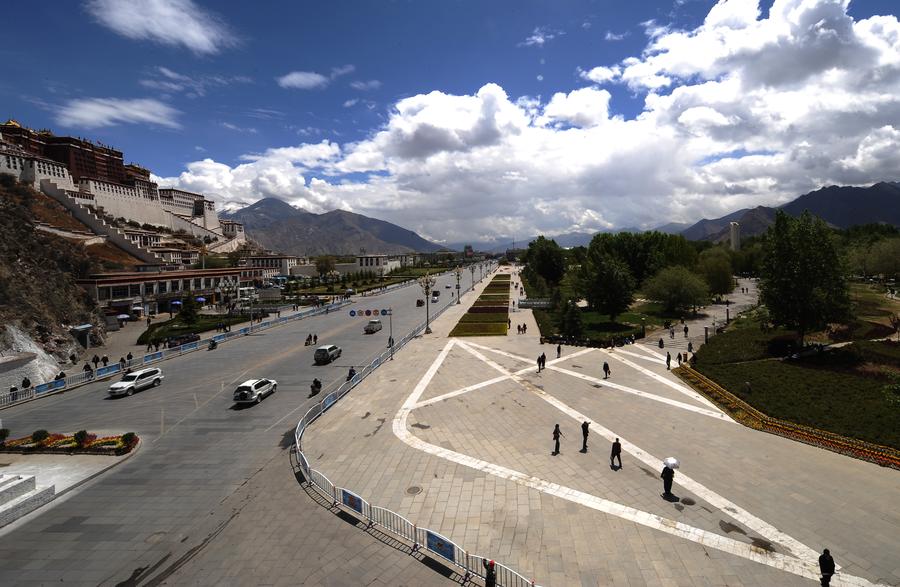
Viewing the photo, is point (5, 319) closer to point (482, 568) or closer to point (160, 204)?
point (482, 568)

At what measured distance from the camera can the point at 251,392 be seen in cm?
2253

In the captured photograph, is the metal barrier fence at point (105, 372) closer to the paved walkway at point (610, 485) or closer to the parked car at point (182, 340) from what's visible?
the parked car at point (182, 340)

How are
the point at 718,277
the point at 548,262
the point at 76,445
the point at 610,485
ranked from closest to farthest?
1. the point at 610,485
2. the point at 76,445
3. the point at 718,277
4. the point at 548,262

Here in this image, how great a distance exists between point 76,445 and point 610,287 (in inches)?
1671

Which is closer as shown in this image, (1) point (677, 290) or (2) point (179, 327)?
(2) point (179, 327)

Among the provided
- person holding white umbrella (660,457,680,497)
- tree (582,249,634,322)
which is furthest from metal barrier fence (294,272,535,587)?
tree (582,249,634,322)

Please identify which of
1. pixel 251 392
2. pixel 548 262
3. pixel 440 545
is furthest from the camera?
pixel 548 262

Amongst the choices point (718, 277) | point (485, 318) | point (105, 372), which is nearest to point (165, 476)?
point (105, 372)

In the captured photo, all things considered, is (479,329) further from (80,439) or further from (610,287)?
(80,439)

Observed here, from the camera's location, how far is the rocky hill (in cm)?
3159

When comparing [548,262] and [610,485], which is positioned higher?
[548,262]

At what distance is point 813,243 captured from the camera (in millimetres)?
28641

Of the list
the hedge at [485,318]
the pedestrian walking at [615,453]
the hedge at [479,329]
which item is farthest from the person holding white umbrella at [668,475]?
the hedge at [485,318]

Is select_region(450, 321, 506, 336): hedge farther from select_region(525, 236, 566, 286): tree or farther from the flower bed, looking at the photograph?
select_region(525, 236, 566, 286): tree
